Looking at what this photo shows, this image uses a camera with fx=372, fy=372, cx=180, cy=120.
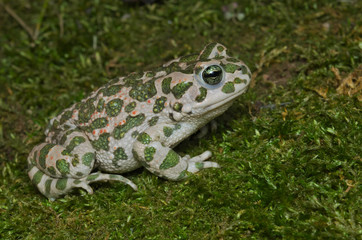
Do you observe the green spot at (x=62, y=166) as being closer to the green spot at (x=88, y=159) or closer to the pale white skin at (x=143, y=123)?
the pale white skin at (x=143, y=123)

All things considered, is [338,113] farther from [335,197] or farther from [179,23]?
[179,23]

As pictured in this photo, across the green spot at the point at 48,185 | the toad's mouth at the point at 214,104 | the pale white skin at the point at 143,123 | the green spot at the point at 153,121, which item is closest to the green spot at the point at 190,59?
the pale white skin at the point at 143,123

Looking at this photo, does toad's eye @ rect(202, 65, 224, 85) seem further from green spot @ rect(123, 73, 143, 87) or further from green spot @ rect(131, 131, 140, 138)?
green spot @ rect(131, 131, 140, 138)

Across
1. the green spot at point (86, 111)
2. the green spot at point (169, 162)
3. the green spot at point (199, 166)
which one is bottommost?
the green spot at point (199, 166)

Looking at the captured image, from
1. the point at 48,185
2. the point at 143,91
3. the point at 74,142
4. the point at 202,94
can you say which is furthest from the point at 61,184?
the point at 202,94

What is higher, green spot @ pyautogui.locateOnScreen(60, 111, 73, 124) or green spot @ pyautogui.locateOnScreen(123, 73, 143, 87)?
green spot @ pyautogui.locateOnScreen(123, 73, 143, 87)

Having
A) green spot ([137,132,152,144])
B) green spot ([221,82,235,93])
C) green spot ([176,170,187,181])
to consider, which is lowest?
green spot ([176,170,187,181])

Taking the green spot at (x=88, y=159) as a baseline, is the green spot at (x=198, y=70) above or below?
above

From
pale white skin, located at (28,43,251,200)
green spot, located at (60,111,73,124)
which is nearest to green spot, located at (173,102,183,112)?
pale white skin, located at (28,43,251,200)
